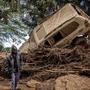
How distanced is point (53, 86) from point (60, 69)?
3.41 feet

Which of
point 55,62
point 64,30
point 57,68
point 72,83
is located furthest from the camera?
point 64,30

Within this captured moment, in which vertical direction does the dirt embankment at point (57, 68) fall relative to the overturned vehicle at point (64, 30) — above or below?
below

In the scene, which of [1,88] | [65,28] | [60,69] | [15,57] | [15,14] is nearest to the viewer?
[15,57]

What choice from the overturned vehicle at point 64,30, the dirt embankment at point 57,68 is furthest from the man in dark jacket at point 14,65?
the overturned vehicle at point 64,30

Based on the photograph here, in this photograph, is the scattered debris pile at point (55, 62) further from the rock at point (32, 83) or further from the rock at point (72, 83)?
the rock at point (72, 83)

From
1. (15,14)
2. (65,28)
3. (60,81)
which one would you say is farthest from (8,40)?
(60,81)

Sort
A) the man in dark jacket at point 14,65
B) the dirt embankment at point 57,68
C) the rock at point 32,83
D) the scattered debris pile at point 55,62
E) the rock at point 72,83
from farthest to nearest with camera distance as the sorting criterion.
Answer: the scattered debris pile at point 55,62, the rock at point 32,83, the dirt embankment at point 57,68, the rock at point 72,83, the man in dark jacket at point 14,65

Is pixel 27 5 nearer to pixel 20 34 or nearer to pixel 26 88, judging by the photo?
pixel 20 34

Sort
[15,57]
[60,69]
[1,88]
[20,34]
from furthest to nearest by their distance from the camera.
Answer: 1. [20,34]
2. [60,69]
3. [1,88]
4. [15,57]

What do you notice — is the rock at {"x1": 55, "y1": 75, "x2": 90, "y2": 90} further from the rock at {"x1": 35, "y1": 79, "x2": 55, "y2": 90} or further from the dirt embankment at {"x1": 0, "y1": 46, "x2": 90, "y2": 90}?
the rock at {"x1": 35, "y1": 79, "x2": 55, "y2": 90}

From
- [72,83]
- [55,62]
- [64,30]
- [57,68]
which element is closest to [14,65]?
[72,83]

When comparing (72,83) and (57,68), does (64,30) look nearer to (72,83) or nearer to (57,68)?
(57,68)

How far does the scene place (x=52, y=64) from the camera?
404 inches

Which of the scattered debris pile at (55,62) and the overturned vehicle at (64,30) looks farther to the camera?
the overturned vehicle at (64,30)
